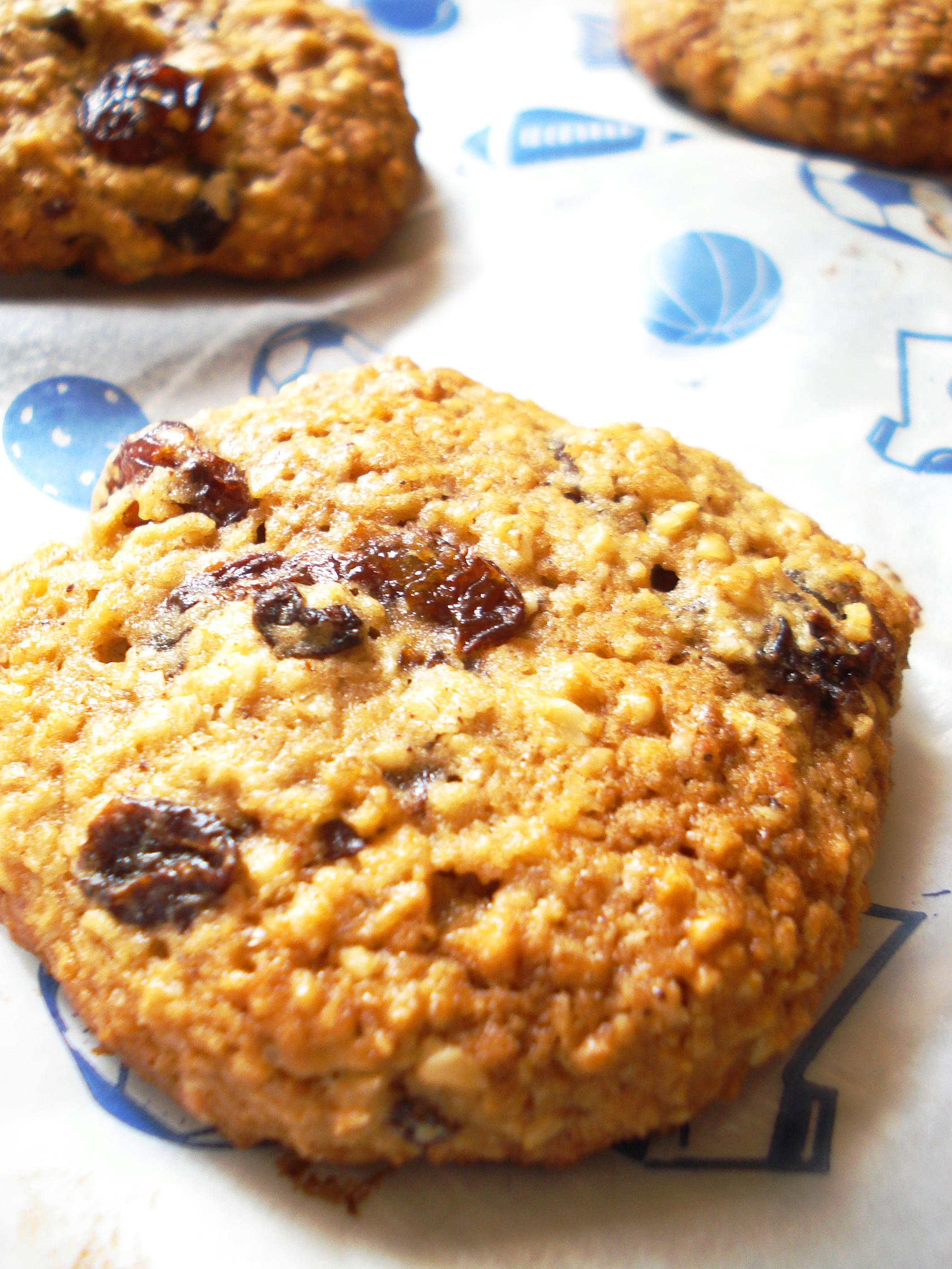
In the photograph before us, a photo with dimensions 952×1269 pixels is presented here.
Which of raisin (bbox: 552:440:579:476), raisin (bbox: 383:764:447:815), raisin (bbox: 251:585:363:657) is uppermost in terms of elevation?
raisin (bbox: 552:440:579:476)

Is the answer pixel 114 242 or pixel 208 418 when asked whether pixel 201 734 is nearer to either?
pixel 208 418

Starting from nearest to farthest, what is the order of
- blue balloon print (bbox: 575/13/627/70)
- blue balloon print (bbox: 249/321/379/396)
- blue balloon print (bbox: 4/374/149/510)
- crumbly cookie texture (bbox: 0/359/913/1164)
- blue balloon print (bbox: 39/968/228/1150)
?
crumbly cookie texture (bbox: 0/359/913/1164) → blue balloon print (bbox: 39/968/228/1150) → blue balloon print (bbox: 4/374/149/510) → blue balloon print (bbox: 249/321/379/396) → blue balloon print (bbox: 575/13/627/70)

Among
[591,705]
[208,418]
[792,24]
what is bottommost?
[591,705]

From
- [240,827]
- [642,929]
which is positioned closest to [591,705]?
[642,929]

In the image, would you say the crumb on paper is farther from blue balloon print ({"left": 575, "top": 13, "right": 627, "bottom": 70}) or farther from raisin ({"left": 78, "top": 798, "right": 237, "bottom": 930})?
blue balloon print ({"left": 575, "top": 13, "right": 627, "bottom": 70})

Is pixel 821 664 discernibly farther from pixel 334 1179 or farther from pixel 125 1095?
pixel 125 1095

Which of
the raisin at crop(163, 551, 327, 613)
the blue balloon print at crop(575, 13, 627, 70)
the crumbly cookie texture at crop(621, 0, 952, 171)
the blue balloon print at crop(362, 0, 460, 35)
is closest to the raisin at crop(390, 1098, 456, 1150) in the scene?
the raisin at crop(163, 551, 327, 613)

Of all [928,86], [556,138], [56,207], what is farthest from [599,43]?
[56,207]
